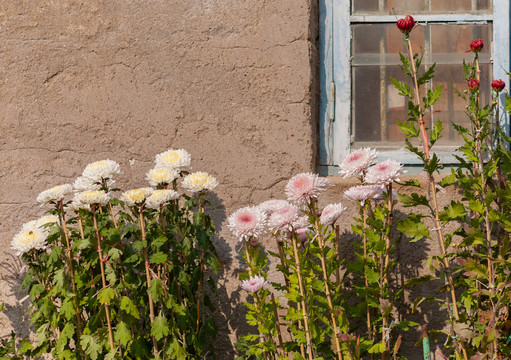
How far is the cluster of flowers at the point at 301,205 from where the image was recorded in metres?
2.44

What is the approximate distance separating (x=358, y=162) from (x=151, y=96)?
117 centimetres

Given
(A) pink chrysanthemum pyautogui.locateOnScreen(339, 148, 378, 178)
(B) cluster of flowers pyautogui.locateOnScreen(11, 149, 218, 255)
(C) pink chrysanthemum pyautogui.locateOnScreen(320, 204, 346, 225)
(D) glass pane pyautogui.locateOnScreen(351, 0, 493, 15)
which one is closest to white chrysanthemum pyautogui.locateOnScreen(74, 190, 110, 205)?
(B) cluster of flowers pyautogui.locateOnScreen(11, 149, 218, 255)

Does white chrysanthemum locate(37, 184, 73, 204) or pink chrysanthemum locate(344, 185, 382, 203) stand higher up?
white chrysanthemum locate(37, 184, 73, 204)

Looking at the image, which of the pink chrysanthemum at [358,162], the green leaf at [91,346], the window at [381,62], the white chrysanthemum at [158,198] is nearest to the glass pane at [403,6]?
the window at [381,62]

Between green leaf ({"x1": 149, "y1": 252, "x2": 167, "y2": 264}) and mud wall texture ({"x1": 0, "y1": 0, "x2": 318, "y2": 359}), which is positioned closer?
green leaf ({"x1": 149, "y1": 252, "x2": 167, "y2": 264})

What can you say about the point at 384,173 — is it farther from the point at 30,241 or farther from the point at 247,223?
the point at 30,241

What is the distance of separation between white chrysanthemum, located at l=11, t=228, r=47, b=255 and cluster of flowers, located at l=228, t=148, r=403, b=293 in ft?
2.81

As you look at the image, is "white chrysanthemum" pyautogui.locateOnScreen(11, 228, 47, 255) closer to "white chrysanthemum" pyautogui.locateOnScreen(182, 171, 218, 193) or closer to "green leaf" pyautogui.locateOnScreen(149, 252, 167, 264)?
"green leaf" pyautogui.locateOnScreen(149, 252, 167, 264)

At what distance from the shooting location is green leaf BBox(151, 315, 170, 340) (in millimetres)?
2658

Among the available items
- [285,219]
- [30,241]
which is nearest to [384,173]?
[285,219]

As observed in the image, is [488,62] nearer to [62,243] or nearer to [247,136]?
[247,136]

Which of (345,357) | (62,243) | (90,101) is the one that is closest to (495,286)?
(345,357)

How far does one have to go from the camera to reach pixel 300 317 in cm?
257

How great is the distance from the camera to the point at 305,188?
2.44 metres
